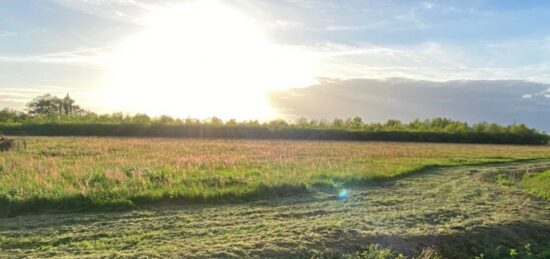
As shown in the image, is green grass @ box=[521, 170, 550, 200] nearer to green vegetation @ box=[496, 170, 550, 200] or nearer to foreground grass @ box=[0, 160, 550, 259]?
green vegetation @ box=[496, 170, 550, 200]

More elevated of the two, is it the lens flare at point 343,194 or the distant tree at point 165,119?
the distant tree at point 165,119

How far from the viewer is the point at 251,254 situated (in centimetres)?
887

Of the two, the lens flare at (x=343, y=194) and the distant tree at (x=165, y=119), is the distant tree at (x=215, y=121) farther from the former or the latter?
the lens flare at (x=343, y=194)

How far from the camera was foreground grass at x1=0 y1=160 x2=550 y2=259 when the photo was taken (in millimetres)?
9148

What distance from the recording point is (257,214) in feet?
41.0

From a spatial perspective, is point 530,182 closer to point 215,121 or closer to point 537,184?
point 537,184

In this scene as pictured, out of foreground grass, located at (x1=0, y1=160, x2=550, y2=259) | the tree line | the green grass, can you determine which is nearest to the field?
foreground grass, located at (x1=0, y1=160, x2=550, y2=259)

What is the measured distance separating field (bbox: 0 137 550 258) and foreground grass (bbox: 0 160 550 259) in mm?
29

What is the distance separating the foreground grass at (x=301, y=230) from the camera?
9.15 m

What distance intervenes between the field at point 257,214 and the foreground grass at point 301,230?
0.09ft

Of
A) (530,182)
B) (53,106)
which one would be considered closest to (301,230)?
(530,182)

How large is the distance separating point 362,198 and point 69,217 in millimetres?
8598

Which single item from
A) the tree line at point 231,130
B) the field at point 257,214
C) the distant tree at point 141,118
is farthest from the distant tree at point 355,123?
the field at point 257,214

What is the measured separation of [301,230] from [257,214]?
215 cm
